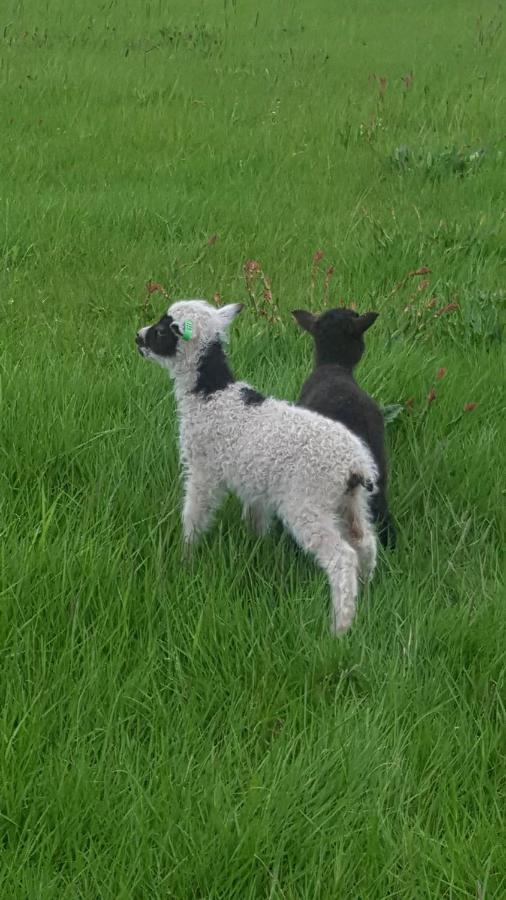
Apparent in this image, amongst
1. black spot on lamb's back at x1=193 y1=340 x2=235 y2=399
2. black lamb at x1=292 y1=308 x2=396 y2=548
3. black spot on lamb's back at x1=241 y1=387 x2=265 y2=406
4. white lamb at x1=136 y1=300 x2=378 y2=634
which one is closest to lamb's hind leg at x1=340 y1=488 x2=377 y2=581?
white lamb at x1=136 y1=300 x2=378 y2=634

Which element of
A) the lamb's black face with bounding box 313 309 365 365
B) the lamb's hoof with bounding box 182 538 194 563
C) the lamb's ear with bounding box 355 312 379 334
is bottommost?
the lamb's hoof with bounding box 182 538 194 563

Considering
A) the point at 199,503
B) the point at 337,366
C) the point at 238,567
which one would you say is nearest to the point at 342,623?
the point at 238,567

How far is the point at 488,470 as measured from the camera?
3881mm

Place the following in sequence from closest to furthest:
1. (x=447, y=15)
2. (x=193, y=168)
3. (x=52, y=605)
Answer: (x=52, y=605)
(x=193, y=168)
(x=447, y=15)

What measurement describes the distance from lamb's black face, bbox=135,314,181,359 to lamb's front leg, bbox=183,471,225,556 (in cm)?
48

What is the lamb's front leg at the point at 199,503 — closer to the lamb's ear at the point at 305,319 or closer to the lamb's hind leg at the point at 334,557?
the lamb's hind leg at the point at 334,557

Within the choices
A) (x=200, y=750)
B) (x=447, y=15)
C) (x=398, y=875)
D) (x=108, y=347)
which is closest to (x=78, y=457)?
(x=108, y=347)

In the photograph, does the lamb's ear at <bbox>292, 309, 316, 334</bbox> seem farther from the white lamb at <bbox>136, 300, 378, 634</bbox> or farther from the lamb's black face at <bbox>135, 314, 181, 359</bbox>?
the lamb's black face at <bbox>135, 314, 181, 359</bbox>

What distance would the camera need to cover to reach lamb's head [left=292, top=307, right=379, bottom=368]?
3762 mm

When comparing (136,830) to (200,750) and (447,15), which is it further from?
(447,15)

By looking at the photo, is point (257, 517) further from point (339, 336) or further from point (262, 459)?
point (339, 336)

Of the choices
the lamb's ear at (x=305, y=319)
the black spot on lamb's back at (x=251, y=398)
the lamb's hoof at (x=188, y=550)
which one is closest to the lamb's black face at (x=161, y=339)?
the black spot on lamb's back at (x=251, y=398)

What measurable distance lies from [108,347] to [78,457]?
120 centimetres

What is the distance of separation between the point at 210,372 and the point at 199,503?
0.51 m
